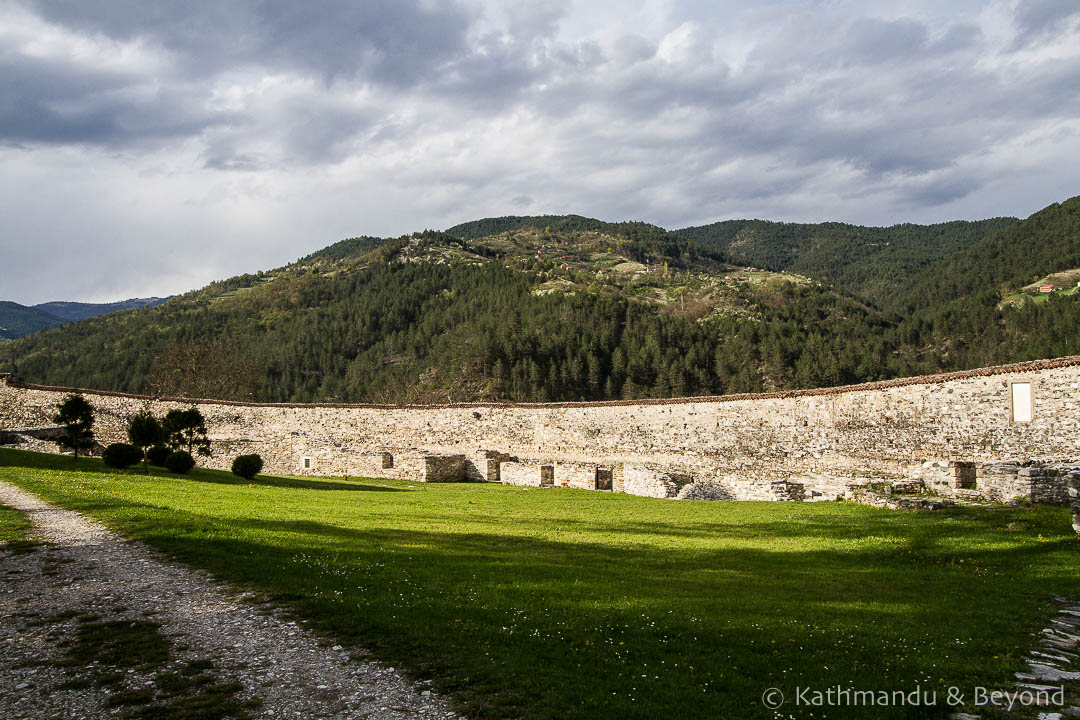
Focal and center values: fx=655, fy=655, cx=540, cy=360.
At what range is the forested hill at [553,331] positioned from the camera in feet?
299

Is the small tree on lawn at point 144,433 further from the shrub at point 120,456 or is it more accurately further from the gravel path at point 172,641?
the gravel path at point 172,641

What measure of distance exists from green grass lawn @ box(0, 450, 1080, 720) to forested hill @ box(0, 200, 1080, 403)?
54357mm

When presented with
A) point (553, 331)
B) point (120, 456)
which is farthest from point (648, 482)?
point (553, 331)

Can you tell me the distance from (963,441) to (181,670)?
23684mm

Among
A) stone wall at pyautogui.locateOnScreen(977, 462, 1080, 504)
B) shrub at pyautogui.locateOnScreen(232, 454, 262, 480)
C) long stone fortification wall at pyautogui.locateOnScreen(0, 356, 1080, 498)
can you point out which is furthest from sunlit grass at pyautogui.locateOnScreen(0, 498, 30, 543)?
stone wall at pyautogui.locateOnScreen(977, 462, 1080, 504)

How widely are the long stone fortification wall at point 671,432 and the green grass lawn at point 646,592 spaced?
7.26m

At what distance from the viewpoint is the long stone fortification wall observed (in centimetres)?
2111

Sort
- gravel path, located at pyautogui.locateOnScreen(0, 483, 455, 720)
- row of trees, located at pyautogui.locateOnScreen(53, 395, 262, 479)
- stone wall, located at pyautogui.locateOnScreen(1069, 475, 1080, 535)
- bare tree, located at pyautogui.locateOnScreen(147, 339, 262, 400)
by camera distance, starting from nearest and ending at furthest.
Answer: gravel path, located at pyautogui.locateOnScreen(0, 483, 455, 720) → stone wall, located at pyautogui.locateOnScreen(1069, 475, 1080, 535) → row of trees, located at pyautogui.locateOnScreen(53, 395, 262, 479) → bare tree, located at pyautogui.locateOnScreen(147, 339, 262, 400)

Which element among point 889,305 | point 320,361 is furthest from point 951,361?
point 320,361

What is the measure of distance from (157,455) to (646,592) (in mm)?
24928

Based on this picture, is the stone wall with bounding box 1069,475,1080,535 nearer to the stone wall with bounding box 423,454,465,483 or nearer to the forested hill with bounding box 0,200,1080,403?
the stone wall with bounding box 423,454,465,483

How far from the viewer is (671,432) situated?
32.0m

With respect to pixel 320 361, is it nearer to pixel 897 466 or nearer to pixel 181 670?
pixel 897 466

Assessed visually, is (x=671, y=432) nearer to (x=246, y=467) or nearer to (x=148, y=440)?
(x=246, y=467)
